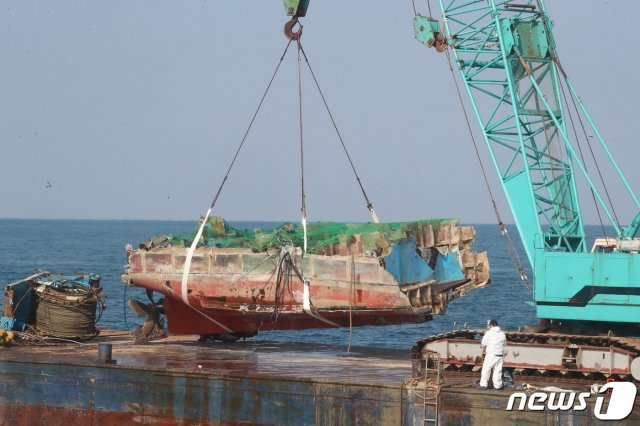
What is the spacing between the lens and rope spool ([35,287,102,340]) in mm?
27422

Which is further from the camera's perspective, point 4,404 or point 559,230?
point 559,230

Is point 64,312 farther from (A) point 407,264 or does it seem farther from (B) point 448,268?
(B) point 448,268

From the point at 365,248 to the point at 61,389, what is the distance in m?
7.61

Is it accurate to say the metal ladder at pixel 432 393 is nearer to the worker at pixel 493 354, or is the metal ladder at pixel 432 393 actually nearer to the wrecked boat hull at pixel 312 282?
the worker at pixel 493 354

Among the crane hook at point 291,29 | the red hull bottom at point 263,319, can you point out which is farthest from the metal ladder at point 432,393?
the crane hook at point 291,29

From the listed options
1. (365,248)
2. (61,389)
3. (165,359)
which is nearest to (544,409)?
(365,248)

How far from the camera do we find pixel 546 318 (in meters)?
24.5

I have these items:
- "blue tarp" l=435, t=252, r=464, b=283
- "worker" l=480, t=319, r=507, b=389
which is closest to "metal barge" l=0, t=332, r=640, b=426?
"worker" l=480, t=319, r=507, b=389

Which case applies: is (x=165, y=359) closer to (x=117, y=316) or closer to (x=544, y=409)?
(x=544, y=409)

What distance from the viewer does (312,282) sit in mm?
25000

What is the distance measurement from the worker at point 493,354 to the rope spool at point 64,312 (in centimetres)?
1175

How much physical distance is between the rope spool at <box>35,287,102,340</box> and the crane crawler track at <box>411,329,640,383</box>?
9.83 m

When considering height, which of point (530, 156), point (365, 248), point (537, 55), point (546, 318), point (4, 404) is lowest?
point (4, 404)

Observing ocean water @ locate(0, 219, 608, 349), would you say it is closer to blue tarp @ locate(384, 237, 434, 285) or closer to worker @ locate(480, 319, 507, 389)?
blue tarp @ locate(384, 237, 434, 285)
